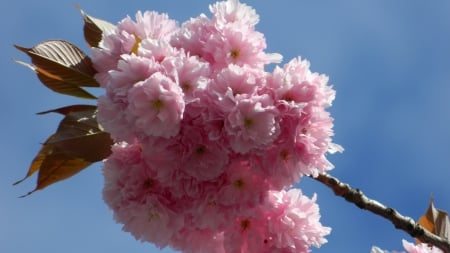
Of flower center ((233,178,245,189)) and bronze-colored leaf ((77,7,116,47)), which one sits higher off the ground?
bronze-colored leaf ((77,7,116,47))

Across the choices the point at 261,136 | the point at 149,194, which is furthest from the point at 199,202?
the point at 261,136

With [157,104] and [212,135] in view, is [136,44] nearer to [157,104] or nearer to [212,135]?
[157,104]

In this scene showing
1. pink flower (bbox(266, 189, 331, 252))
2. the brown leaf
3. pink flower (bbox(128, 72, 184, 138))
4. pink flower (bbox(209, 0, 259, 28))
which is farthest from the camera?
the brown leaf

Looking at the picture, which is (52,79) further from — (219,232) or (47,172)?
(219,232)

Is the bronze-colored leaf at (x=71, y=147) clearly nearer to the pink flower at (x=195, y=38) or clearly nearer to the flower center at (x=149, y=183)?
the flower center at (x=149, y=183)

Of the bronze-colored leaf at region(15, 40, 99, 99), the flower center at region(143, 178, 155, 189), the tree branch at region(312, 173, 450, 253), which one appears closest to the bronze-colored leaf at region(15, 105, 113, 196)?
the bronze-colored leaf at region(15, 40, 99, 99)

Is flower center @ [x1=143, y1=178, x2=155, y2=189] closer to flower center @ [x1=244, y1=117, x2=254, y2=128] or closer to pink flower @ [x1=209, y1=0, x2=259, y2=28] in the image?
flower center @ [x1=244, y1=117, x2=254, y2=128]

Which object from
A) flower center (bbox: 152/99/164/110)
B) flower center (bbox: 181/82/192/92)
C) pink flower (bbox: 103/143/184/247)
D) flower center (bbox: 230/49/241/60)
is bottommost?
pink flower (bbox: 103/143/184/247)
